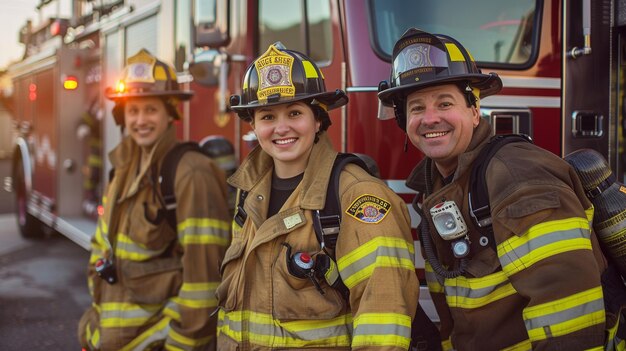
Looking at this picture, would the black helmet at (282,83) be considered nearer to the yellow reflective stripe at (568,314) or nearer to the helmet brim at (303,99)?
the helmet brim at (303,99)

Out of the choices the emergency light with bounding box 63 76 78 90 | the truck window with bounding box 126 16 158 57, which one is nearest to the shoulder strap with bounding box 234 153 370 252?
the truck window with bounding box 126 16 158 57

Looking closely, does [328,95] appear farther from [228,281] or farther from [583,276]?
[583,276]

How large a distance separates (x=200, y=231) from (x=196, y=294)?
0.86 ft

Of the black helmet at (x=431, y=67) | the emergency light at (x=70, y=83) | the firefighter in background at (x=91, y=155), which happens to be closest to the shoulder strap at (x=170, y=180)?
the black helmet at (x=431, y=67)

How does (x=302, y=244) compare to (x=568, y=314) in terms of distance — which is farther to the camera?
(x=302, y=244)

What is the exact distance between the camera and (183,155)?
117 inches

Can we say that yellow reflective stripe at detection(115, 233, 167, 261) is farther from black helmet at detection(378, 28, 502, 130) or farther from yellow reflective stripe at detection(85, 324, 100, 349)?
black helmet at detection(378, 28, 502, 130)

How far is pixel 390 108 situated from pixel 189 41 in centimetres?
190

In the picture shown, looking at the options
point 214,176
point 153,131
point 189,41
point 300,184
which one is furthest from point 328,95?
point 189,41

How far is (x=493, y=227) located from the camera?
5.92 ft

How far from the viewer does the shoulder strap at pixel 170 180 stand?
2.89 m

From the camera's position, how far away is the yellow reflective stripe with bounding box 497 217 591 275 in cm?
168

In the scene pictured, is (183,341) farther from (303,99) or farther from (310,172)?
(303,99)

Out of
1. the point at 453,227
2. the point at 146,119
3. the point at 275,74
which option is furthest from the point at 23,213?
the point at 453,227
